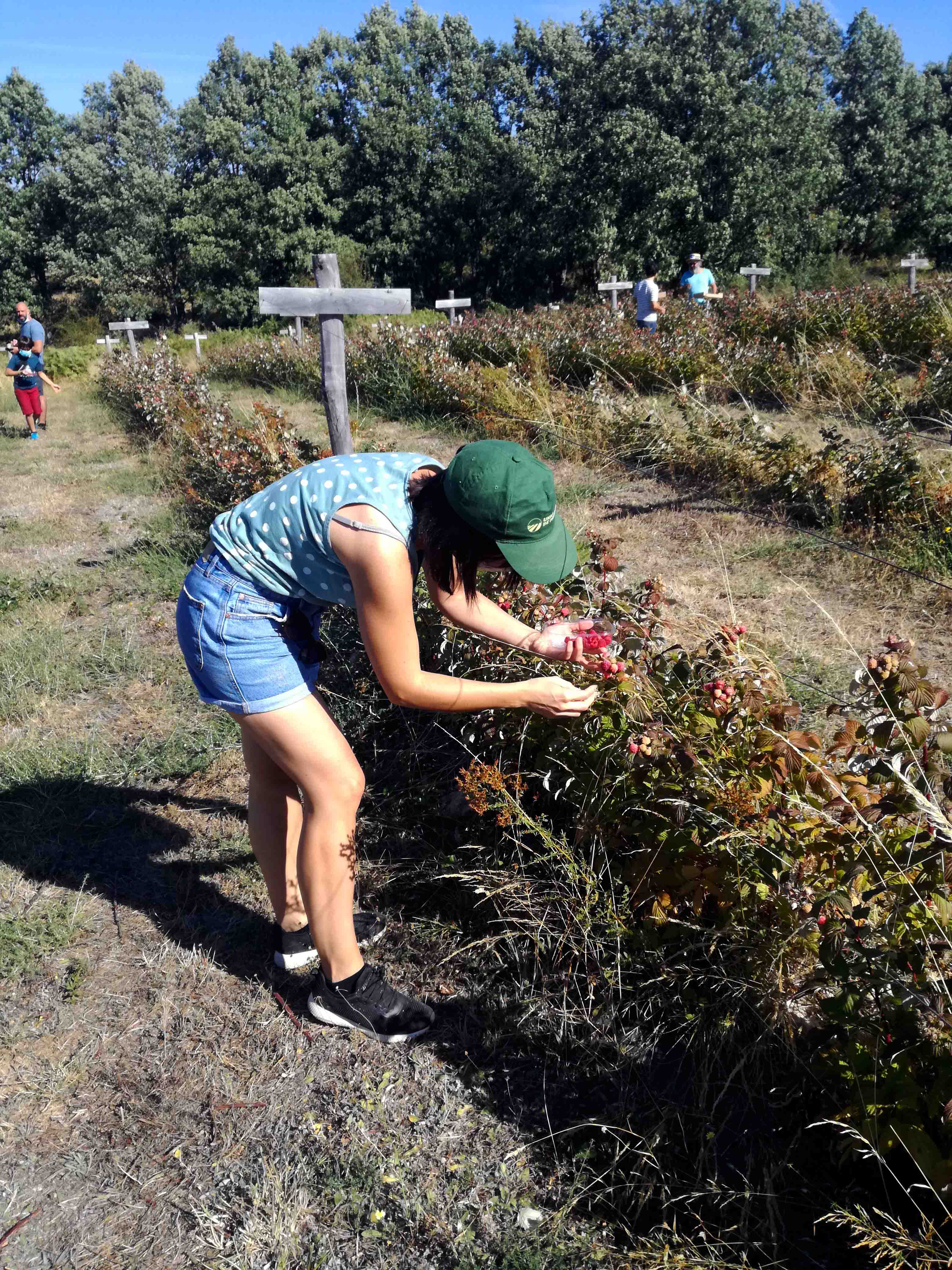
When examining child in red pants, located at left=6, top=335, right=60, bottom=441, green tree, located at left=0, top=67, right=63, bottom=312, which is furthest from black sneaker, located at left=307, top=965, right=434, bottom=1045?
green tree, located at left=0, top=67, right=63, bottom=312

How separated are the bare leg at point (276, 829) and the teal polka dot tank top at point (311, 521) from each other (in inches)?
17.3

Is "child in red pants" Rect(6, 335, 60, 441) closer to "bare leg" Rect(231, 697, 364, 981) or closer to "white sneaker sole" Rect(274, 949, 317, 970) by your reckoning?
"white sneaker sole" Rect(274, 949, 317, 970)

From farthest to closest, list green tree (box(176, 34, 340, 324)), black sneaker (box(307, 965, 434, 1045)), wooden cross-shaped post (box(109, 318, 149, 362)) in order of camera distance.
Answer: green tree (box(176, 34, 340, 324)) → wooden cross-shaped post (box(109, 318, 149, 362)) → black sneaker (box(307, 965, 434, 1045))

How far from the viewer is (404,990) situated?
94.4 inches

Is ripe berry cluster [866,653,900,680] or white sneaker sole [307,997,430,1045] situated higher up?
ripe berry cluster [866,653,900,680]

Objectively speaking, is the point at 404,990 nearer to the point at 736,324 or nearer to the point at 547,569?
the point at 547,569

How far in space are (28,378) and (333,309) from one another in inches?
361

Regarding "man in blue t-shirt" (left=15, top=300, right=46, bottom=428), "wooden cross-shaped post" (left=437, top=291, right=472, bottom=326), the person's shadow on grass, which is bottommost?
the person's shadow on grass

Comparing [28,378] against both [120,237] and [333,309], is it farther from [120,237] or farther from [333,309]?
[120,237]

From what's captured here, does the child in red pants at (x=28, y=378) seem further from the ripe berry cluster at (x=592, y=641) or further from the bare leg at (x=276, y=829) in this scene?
the ripe berry cluster at (x=592, y=641)

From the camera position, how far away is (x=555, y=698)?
193 centimetres

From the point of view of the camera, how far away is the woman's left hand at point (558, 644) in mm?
2086

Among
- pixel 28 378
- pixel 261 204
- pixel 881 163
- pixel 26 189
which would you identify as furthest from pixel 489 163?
pixel 28 378

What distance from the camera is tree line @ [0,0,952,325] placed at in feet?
95.2
